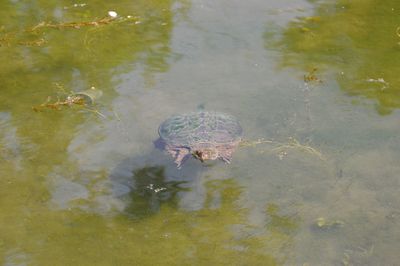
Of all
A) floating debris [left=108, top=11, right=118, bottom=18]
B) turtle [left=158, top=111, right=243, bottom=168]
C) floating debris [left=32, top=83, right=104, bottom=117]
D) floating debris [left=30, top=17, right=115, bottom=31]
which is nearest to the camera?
turtle [left=158, top=111, right=243, bottom=168]

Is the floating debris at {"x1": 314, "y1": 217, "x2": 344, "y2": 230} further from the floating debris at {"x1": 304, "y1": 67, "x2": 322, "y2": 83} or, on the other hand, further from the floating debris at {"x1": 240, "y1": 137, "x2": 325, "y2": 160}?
the floating debris at {"x1": 304, "y1": 67, "x2": 322, "y2": 83}

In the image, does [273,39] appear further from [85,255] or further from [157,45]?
[85,255]

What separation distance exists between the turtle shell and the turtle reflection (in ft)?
0.83

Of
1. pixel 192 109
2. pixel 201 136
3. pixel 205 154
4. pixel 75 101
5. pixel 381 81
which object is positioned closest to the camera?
pixel 205 154

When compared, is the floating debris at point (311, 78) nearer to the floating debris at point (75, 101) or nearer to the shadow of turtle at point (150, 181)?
the shadow of turtle at point (150, 181)

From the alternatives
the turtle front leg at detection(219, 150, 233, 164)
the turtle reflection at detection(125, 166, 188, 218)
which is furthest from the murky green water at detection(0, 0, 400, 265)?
the turtle front leg at detection(219, 150, 233, 164)

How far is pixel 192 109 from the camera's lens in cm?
432

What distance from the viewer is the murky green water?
3.34 meters

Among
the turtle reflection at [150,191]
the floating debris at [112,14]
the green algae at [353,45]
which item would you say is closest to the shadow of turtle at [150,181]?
the turtle reflection at [150,191]

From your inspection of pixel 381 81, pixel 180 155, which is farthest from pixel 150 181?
pixel 381 81

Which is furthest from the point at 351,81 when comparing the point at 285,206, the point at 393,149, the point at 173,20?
the point at 173,20

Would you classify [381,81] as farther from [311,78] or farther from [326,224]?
[326,224]

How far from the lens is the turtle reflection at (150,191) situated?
3.57 m

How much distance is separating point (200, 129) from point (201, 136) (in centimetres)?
7
